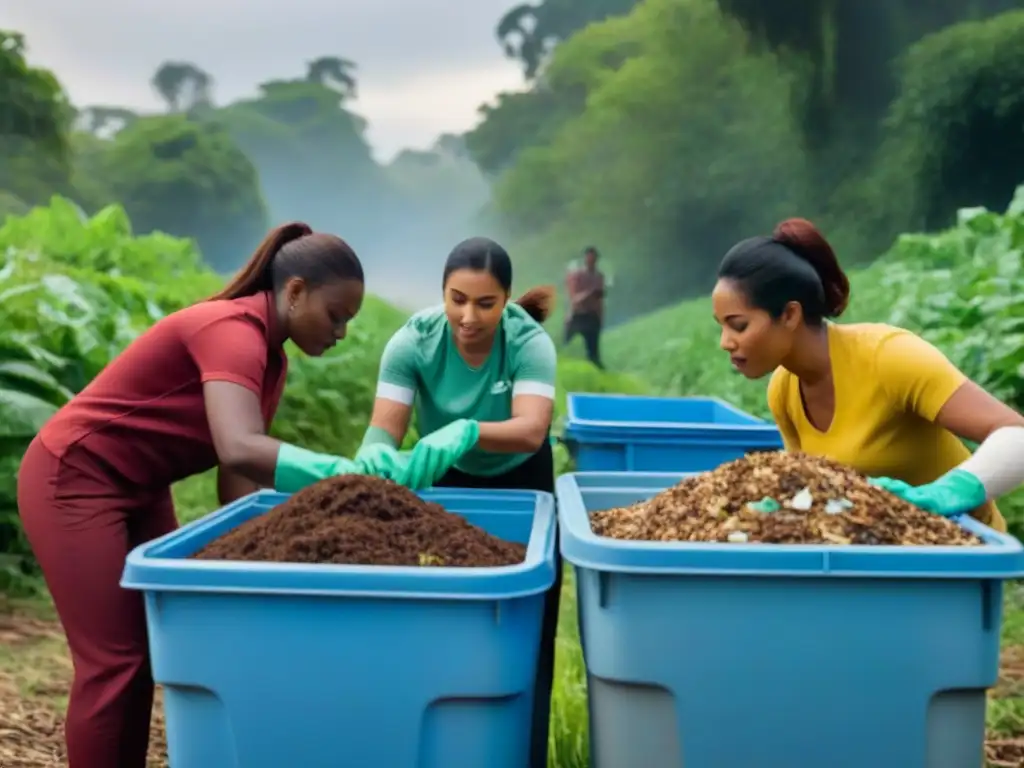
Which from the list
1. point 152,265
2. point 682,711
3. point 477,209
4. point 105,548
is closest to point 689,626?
point 682,711

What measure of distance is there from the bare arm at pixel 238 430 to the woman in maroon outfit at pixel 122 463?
A: 0.14 meters

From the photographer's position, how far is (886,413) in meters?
1.92

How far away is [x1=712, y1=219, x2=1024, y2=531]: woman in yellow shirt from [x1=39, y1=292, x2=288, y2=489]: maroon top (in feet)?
2.95

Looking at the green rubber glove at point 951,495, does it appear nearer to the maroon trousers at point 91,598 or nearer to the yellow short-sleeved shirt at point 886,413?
the yellow short-sleeved shirt at point 886,413

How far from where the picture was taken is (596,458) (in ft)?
10.9

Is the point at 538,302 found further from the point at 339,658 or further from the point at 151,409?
the point at 339,658

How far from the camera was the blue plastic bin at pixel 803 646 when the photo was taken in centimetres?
134

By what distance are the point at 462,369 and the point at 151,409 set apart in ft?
2.37

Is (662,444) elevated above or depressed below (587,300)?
below

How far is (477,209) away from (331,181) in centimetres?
405

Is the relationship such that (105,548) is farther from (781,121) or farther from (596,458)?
(781,121)

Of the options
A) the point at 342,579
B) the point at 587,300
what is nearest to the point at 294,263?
the point at 342,579

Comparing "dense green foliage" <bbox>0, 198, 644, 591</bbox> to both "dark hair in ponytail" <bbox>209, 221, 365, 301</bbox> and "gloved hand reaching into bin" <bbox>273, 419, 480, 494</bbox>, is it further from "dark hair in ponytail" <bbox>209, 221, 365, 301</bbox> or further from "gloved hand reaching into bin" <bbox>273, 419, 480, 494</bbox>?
"gloved hand reaching into bin" <bbox>273, 419, 480, 494</bbox>

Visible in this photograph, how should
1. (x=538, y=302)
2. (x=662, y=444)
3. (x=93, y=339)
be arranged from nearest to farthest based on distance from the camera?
(x=538, y=302) → (x=662, y=444) → (x=93, y=339)
